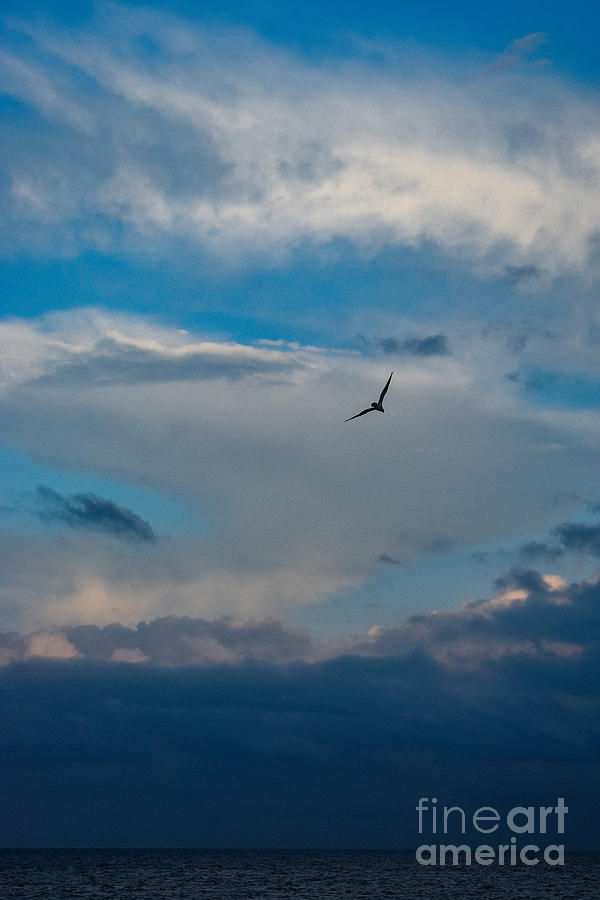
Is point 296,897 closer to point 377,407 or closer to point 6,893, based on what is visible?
point 6,893

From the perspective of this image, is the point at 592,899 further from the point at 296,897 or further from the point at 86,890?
the point at 86,890

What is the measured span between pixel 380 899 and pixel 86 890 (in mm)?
62381

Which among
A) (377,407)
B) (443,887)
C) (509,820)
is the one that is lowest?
(443,887)

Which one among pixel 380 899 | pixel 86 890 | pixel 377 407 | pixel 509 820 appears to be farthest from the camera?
pixel 86 890

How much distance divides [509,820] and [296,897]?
58.2 m

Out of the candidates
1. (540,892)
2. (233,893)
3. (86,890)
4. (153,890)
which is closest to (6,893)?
(86,890)

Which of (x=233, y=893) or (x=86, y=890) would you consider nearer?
(x=233, y=893)

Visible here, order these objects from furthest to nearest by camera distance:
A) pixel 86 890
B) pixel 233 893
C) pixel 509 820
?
pixel 86 890
pixel 233 893
pixel 509 820

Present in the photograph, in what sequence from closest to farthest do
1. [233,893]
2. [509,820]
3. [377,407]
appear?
[377,407]
[509,820]
[233,893]

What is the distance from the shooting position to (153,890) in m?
185

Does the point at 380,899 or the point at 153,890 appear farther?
the point at 153,890

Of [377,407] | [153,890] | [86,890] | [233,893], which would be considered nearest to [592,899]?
[233,893]

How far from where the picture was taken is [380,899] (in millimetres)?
163125

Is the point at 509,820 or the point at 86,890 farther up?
→ the point at 509,820
